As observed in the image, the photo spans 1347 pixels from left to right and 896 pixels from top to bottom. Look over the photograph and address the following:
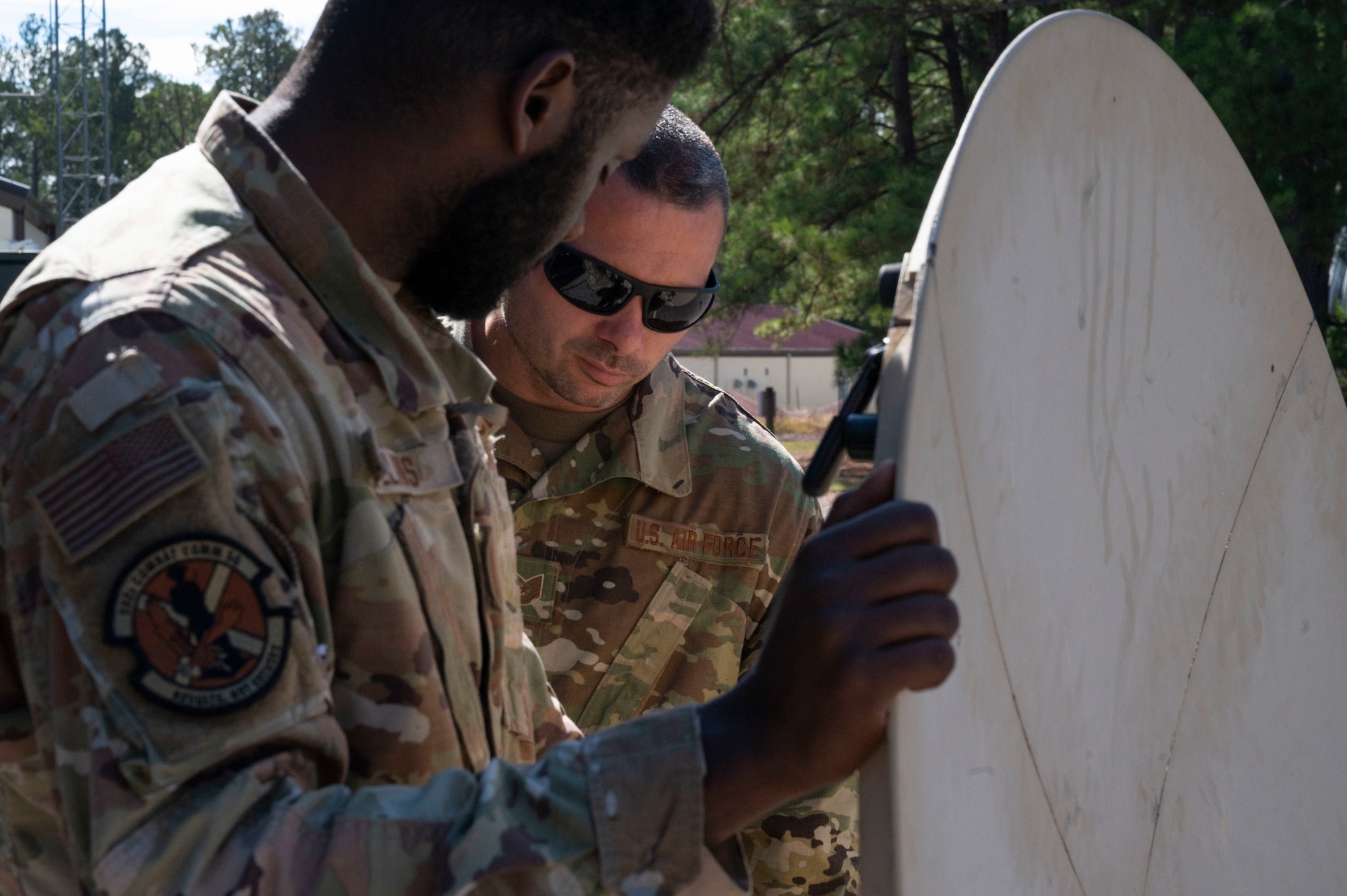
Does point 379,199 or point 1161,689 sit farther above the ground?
point 379,199

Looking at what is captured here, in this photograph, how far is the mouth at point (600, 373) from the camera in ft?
9.01

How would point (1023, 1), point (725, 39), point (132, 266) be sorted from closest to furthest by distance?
point (132, 266), point (1023, 1), point (725, 39)

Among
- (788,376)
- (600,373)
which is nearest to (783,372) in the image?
(788,376)

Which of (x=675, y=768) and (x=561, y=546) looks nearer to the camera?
(x=675, y=768)

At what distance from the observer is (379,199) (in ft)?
4.96

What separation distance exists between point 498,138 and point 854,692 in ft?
2.47

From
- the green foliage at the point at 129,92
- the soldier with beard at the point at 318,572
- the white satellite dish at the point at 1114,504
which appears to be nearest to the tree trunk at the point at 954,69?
the white satellite dish at the point at 1114,504

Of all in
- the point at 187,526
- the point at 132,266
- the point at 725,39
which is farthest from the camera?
the point at 725,39

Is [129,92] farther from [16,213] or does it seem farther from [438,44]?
[438,44]

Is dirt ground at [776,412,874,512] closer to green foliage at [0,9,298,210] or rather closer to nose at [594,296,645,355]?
nose at [594,296,645,355]

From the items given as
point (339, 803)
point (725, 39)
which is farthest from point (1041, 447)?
point (725, 39)

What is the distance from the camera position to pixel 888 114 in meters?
14.4

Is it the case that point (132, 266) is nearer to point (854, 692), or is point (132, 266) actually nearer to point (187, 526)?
point (187, 526)

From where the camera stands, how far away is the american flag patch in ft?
3.46
